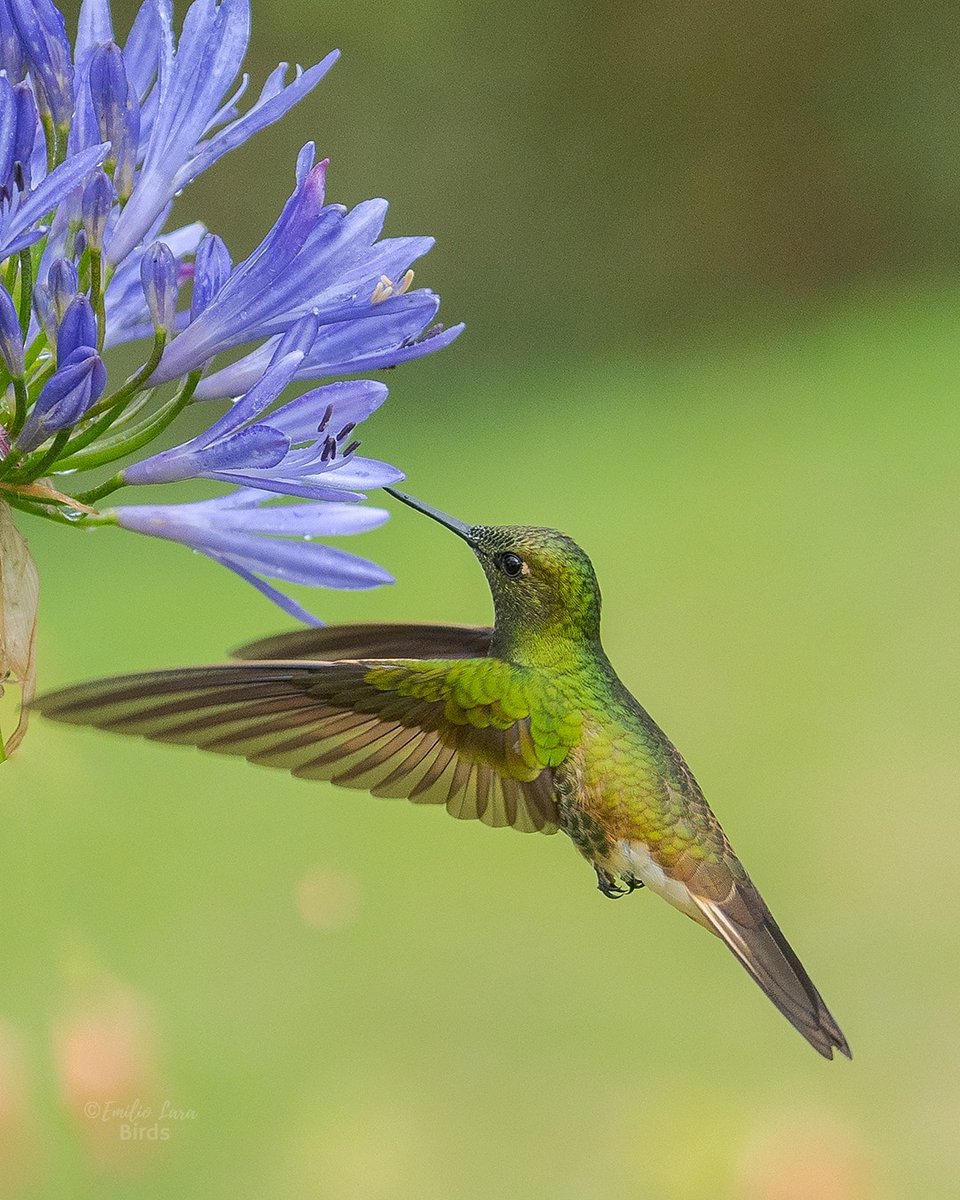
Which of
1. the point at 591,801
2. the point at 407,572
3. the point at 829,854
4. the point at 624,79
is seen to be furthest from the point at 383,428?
the point at 591,801

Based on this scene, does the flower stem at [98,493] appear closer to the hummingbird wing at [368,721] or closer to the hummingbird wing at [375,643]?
the hummingbird wing at [368,721]

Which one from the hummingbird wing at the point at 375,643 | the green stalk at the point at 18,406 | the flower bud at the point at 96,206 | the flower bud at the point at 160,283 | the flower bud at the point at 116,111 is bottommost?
the hummingbird wing at the point at 375,643

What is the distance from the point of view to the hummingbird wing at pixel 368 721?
111cm

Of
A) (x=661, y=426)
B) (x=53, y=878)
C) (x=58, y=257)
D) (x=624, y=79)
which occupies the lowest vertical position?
(x=53, y=878)

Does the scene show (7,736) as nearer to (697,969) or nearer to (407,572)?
(697,969)

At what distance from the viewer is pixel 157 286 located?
1.06 metres

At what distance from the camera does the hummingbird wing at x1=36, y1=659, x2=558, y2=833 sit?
111 centimetres

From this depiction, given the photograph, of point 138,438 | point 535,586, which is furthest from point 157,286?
point 535,586

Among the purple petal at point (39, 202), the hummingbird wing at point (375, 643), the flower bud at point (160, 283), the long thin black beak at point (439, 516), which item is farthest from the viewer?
the hummingbird wing at point (375, 643)

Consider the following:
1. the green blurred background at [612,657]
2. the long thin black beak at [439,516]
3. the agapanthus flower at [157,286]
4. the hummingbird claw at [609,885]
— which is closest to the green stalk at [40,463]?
the agapanthus flower at [157,286]

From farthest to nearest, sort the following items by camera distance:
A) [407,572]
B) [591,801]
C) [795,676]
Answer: [407,572]
[795,676]
[591,801]

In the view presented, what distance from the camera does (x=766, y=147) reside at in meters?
8.43

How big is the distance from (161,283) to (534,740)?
23.3 inches

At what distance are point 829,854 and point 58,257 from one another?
3.20 m
